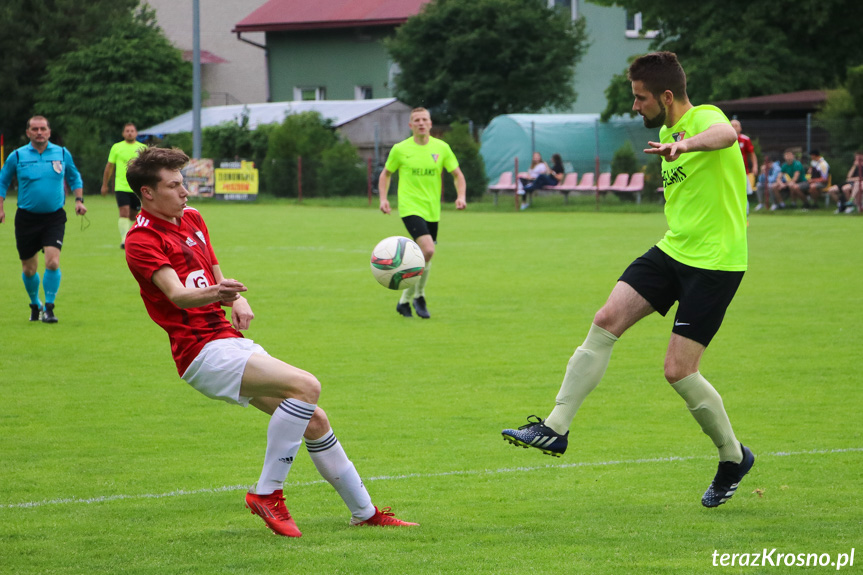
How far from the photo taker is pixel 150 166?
4.84 meters

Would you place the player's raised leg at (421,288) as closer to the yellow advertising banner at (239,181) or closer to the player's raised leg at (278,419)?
the player's raised leg at (278,419)

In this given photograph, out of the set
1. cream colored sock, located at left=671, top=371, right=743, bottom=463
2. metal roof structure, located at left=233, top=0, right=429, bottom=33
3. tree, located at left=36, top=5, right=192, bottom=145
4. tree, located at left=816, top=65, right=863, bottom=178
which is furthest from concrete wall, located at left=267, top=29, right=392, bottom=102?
cream colored sock, located at left=671, top=371, right=743, bottom=463

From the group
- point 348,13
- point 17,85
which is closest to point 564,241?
point 348,13

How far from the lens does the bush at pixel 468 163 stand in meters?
36.1

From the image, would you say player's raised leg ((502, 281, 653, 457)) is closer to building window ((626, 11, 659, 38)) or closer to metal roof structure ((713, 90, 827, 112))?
metal roof structure ((713, 90, 827, 112))

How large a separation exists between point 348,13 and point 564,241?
3086 cm

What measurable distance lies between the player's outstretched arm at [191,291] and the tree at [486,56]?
3871 cm

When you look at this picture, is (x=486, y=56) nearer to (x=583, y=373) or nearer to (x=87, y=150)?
(x=87, y=150)

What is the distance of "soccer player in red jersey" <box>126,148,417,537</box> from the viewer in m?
4.79

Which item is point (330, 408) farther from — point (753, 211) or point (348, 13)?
point (348, 13)

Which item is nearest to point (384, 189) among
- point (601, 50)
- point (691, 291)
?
point (691, 291)

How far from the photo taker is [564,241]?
874 inches

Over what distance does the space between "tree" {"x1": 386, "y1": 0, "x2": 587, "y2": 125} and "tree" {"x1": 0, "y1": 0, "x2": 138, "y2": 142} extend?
15.5 metres

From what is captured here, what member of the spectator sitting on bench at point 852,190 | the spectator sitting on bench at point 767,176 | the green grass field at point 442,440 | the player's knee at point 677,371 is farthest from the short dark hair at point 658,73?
the spectator sitting on bench at point 767,176
